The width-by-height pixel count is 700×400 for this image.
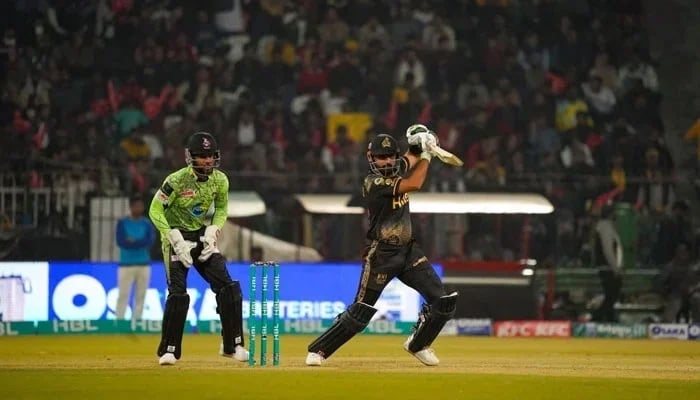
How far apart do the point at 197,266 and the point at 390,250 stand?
73.6 inches

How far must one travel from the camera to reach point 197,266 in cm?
1293

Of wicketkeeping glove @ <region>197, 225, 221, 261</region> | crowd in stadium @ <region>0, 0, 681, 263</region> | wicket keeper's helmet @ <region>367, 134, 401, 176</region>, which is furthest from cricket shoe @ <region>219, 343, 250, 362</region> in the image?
crowd in stadium @ <region>0, 0, 681, 263</region>

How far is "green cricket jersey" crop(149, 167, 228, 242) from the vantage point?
499 inches

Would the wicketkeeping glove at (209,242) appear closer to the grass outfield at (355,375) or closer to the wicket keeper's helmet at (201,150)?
the wicket keeper's helmet at (201,150)

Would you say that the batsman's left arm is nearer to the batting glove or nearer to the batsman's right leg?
the batsman's right leg

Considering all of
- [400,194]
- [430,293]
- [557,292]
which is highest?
[400,194]

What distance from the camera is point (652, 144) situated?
23.9 meters

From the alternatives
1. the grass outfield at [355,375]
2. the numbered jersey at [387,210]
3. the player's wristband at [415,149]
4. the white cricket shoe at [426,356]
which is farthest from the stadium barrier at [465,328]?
the player's wristband at [415,149]

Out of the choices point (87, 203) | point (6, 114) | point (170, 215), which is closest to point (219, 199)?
point (170, 215)

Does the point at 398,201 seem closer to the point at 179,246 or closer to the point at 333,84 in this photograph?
the point at 179,246

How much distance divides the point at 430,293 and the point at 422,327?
0.35m

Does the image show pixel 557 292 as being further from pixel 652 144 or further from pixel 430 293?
pixel 430 293

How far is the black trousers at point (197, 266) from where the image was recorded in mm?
12727

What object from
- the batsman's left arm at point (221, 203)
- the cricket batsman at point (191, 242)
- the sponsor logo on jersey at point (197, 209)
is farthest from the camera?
the batsman's left arm at point (221, 203)
